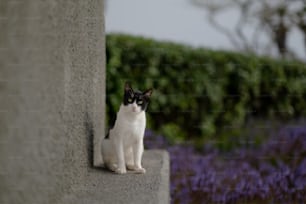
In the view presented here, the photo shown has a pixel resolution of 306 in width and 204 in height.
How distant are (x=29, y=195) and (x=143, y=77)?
4.43 meters

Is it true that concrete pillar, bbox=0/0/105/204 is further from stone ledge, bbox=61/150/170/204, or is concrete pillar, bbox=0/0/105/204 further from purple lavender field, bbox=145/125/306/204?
purple lavender field, bbox=145/125/306/204

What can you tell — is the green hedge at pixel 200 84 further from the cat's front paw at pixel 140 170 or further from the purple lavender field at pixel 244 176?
the cat's front paw at pixel 140 170

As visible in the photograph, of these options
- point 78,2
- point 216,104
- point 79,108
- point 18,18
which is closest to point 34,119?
point 18,18

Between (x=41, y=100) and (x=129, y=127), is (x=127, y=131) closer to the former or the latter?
(x=129, y=127)

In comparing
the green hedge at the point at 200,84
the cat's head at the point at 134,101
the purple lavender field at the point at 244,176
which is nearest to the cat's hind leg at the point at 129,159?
the cat's head at the point at 134,101

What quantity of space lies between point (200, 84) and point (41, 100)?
17.3 feet

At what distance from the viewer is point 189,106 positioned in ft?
23.2

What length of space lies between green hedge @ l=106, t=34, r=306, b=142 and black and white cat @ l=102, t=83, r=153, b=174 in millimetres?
2912

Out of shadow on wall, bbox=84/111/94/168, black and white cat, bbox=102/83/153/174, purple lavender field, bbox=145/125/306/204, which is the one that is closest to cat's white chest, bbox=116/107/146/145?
black and white cat, bbox=102/83/153/174

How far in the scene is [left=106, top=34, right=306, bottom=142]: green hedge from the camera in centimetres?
617

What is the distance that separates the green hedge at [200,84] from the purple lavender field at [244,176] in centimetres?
90

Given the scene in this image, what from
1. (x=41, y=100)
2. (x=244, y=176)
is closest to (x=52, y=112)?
(x=41, y=100)

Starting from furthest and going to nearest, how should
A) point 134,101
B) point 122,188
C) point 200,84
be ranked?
point 200,84 → point 134,101 → point 122,188

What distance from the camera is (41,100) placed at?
201cm
